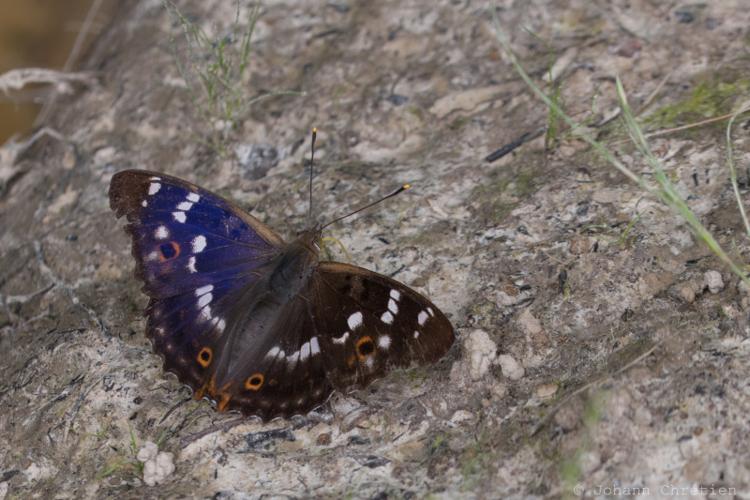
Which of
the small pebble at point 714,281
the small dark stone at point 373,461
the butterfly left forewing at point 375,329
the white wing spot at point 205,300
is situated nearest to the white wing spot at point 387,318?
the butterfly left forewing at point 375,329

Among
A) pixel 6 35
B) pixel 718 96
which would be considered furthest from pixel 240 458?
pixel 6 35

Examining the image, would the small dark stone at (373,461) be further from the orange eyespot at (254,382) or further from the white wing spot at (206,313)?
the white wing spot at (206,313)

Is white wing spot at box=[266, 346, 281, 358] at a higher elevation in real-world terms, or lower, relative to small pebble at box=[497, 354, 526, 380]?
higher

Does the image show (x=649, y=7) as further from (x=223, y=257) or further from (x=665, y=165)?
(x=223, y=257)

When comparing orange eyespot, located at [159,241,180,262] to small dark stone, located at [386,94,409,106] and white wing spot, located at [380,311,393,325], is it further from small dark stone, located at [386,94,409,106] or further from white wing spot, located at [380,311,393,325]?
small dark stone, located at [386,94,409,106]

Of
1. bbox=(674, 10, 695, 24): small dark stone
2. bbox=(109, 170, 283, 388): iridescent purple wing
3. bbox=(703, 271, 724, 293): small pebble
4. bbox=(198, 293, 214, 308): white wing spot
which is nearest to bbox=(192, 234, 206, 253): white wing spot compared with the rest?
bbox=(109, 170, 283, 388): iridescent purple wing

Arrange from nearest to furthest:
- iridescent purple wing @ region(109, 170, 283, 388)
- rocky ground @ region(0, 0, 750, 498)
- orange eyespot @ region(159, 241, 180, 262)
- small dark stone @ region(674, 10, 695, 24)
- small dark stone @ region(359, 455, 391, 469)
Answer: rocky ground @ region(0, 0, 750, 498) < small dark stone @ region(359, 455, 391, 469) < iridescent purple wing @ region(109, 170, 283, 388) < orange eyespot @ region(159, 241, 180, 262) < small dark stone @ region(674, 10, 695, 24)

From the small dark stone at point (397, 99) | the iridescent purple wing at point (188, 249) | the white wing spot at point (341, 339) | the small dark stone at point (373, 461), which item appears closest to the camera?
the small dark stone at point (373, 461)
